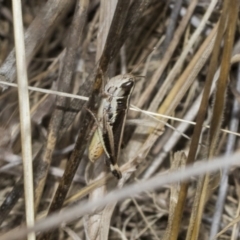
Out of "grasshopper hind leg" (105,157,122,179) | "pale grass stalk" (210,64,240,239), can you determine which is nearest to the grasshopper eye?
"grasshopper hind leg" (105,157,122,179)

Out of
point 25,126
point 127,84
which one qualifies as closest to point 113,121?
point 127,84

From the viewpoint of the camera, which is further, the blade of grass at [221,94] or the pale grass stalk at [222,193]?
the pale grass stalk at [222,193]

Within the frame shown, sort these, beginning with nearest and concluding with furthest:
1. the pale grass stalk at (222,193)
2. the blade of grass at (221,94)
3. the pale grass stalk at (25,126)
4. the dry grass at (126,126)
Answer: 1. the blade of grass at (221,94)
2. the pale grass stalk at (25,126)
3. the dry grass at (126,126)
4. the pale grass stalk at (222,193)

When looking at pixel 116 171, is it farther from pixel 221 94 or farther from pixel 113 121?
pixel 221 94

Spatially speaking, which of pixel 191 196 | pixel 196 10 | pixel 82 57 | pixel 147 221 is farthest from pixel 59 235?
pixel 196 10

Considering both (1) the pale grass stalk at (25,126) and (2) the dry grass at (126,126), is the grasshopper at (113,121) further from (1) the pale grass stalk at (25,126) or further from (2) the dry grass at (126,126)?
(1) the pale grass stalk at (25,126)

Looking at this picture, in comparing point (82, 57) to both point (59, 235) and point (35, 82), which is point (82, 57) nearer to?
point (35, 82)

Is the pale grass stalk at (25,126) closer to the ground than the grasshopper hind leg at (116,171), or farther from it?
farther from it

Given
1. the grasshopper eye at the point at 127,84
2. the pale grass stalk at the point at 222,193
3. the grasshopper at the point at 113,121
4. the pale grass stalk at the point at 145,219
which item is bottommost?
the pale grass stalk at the point at 145,219

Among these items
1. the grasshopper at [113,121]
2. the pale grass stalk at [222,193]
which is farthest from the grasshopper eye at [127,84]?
the pale grass stalk at [222,193]
